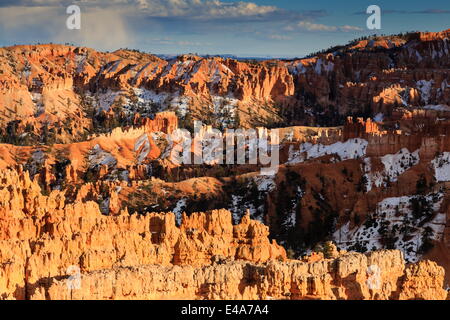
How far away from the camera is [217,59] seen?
19825cm

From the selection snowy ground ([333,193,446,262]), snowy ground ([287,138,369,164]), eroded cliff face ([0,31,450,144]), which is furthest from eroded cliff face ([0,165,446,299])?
eroded cliff face ([0,31,450,144])

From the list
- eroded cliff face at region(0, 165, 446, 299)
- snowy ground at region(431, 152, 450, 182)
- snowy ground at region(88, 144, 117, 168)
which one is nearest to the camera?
eroded cliff face at region(0, 165, 446, 299)

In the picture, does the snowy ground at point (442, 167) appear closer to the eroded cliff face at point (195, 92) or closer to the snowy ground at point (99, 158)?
the snowy ground at point (99, 158)

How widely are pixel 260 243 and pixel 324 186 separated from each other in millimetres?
39565

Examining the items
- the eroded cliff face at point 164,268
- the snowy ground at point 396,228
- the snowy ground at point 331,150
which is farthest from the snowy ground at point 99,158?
the eroded cliff face at point 164,268

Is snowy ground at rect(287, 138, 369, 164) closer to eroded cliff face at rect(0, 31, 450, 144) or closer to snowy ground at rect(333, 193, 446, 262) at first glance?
snowy ground at rect(333, 193, 446, 262)

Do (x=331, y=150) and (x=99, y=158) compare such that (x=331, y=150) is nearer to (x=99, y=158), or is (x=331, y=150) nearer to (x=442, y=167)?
(x=442, y=167)

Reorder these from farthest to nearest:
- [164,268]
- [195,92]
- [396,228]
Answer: [195,92]
[396,228]
[164,268]

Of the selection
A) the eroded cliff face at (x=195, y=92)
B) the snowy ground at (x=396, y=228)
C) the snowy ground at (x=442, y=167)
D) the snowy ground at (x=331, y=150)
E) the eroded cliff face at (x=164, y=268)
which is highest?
the eroded cliff face at (x=195, y=92)

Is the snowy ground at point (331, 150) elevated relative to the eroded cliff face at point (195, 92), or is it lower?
lower

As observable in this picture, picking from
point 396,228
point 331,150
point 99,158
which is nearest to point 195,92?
point 99,158

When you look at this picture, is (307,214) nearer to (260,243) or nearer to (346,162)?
(346,162)
